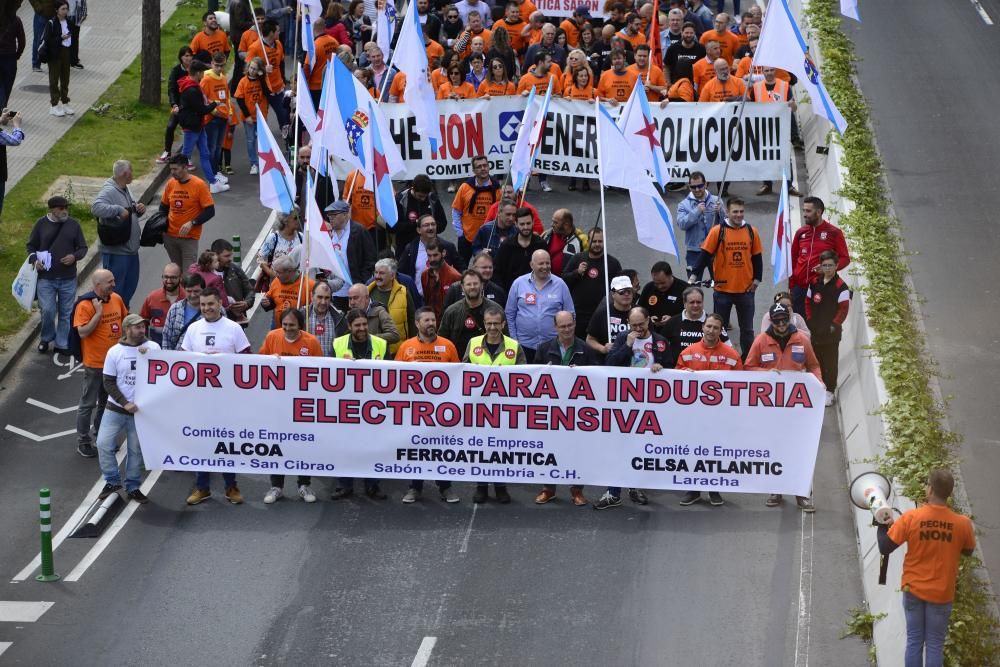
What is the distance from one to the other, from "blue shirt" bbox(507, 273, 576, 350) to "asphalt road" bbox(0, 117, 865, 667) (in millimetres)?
1649

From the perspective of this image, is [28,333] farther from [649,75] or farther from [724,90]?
[724,90]

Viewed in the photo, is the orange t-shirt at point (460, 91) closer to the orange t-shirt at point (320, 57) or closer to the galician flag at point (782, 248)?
the orange t-shirt at point (320, 57)

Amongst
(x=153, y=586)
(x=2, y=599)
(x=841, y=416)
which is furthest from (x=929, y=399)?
(x=2, y=599)

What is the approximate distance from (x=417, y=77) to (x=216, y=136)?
15.4 ft

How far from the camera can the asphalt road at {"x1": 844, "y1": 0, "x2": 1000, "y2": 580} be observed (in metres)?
16.4

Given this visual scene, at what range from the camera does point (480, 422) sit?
14734 millimetres

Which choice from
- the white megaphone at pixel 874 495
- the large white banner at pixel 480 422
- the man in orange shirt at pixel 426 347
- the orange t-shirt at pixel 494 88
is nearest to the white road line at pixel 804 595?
the large white banner at pixel 480 422

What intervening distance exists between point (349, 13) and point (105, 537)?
1457cm

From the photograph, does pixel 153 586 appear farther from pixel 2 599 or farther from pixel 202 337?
pixel 202 337

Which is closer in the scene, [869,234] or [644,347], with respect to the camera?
[644,347]

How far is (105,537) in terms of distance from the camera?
573 inches

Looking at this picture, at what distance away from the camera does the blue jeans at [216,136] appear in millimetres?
23000

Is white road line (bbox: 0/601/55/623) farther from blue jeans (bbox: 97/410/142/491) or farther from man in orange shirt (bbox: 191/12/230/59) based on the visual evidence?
man in orange shirt (bbox: 191/12/230/59)

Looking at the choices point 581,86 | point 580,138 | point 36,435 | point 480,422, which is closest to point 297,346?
point 480,422
